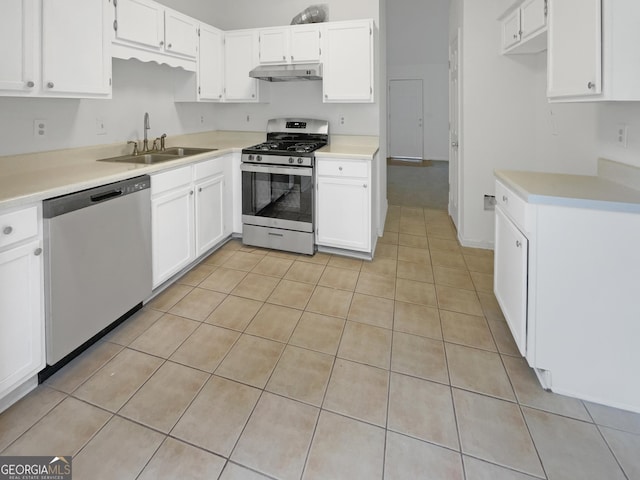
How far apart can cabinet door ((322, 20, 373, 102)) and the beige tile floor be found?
1957mm

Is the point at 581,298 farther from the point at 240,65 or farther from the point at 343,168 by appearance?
the point at 240,65

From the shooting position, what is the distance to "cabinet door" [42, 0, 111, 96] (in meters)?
2.01

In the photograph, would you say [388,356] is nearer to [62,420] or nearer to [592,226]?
[592,226]

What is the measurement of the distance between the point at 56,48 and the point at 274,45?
2.08 m

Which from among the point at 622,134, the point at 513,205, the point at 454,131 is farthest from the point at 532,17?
the point at 454,131

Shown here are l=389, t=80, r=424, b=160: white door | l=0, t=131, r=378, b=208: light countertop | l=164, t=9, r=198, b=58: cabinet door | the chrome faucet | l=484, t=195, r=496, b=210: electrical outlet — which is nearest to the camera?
l=0, t=131, r=378, b=208: light countertop

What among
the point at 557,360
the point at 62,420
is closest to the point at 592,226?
the point at 557,360

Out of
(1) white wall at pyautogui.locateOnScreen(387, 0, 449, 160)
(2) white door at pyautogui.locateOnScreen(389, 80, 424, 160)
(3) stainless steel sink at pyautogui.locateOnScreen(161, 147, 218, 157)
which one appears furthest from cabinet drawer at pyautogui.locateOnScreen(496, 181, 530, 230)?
(2) white door at pyautogui.locateOnScreen(389, 80, 424, 160)

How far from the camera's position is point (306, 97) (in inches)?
159

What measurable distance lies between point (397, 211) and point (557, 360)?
360cm

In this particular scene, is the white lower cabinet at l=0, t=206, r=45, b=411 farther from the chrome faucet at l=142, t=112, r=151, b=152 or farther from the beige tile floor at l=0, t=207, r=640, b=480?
the chrome faucet at l=142, t=112, r=151, b=152

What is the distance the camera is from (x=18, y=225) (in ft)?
5.19

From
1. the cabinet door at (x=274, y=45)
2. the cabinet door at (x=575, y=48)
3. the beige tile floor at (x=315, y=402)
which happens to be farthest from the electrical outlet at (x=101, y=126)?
the cabinet door at (x=575, y=48)

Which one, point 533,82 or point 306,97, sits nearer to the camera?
point 533,82
